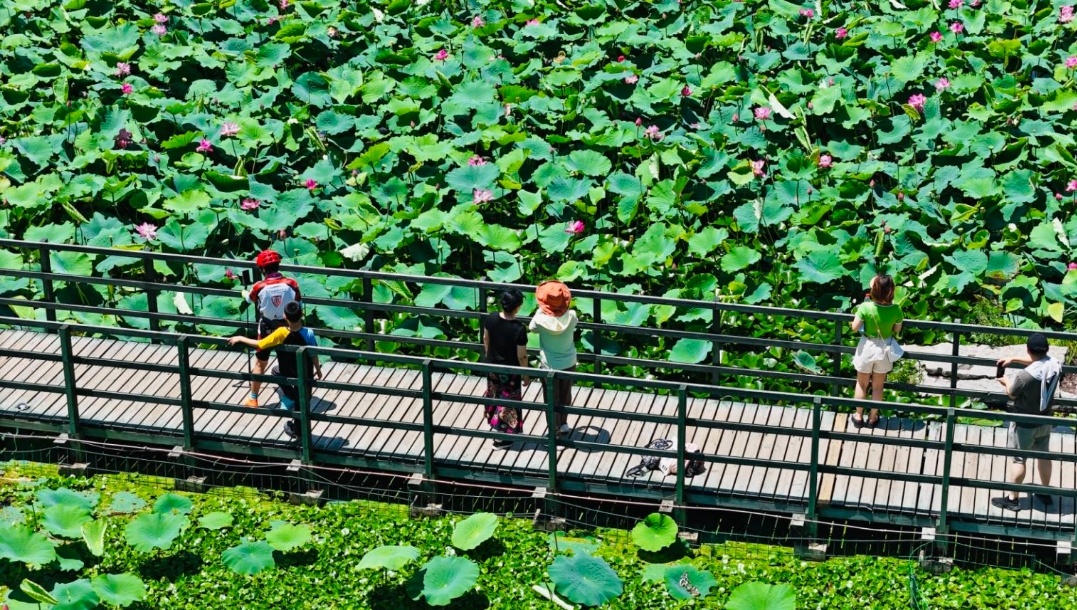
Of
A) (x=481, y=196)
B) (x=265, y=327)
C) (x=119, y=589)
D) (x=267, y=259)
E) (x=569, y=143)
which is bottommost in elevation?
(x=119, y=589)

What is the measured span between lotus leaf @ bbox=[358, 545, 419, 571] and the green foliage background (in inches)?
136

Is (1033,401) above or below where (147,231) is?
below

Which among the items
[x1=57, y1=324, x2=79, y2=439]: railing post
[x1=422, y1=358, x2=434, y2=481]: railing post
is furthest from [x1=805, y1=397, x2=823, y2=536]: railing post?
[x1=57, y1=324, x2=79, y2=439]: railing post

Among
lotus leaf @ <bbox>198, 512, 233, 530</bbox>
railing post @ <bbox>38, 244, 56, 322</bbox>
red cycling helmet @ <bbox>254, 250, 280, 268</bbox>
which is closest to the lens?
lotus leaf @ <bbox>198, 512, 233, 530</bbox>

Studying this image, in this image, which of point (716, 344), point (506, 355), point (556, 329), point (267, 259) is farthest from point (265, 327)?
point (716, 344)

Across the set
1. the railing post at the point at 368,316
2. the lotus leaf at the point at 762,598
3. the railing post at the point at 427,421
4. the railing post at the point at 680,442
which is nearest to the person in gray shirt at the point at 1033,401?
the lotus leaf at the point at 762,598

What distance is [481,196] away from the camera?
14.9 meters

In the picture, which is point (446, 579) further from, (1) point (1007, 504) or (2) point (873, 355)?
(1) point (1007, 504)

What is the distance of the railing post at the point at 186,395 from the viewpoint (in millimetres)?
10984

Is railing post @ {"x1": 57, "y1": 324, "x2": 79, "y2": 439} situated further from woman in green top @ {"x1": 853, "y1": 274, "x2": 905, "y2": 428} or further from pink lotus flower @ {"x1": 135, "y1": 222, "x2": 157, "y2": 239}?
woman in green top @ {"x1": 853, "y1": 274, "x2": 905, "y2": 428}

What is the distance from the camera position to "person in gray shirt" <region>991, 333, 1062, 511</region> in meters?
10.1

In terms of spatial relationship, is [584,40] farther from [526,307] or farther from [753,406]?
[753,406]

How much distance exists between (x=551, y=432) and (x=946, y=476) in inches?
97.9

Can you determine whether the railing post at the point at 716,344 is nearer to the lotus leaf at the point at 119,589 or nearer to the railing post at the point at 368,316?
the railing post at the point at 368,316
